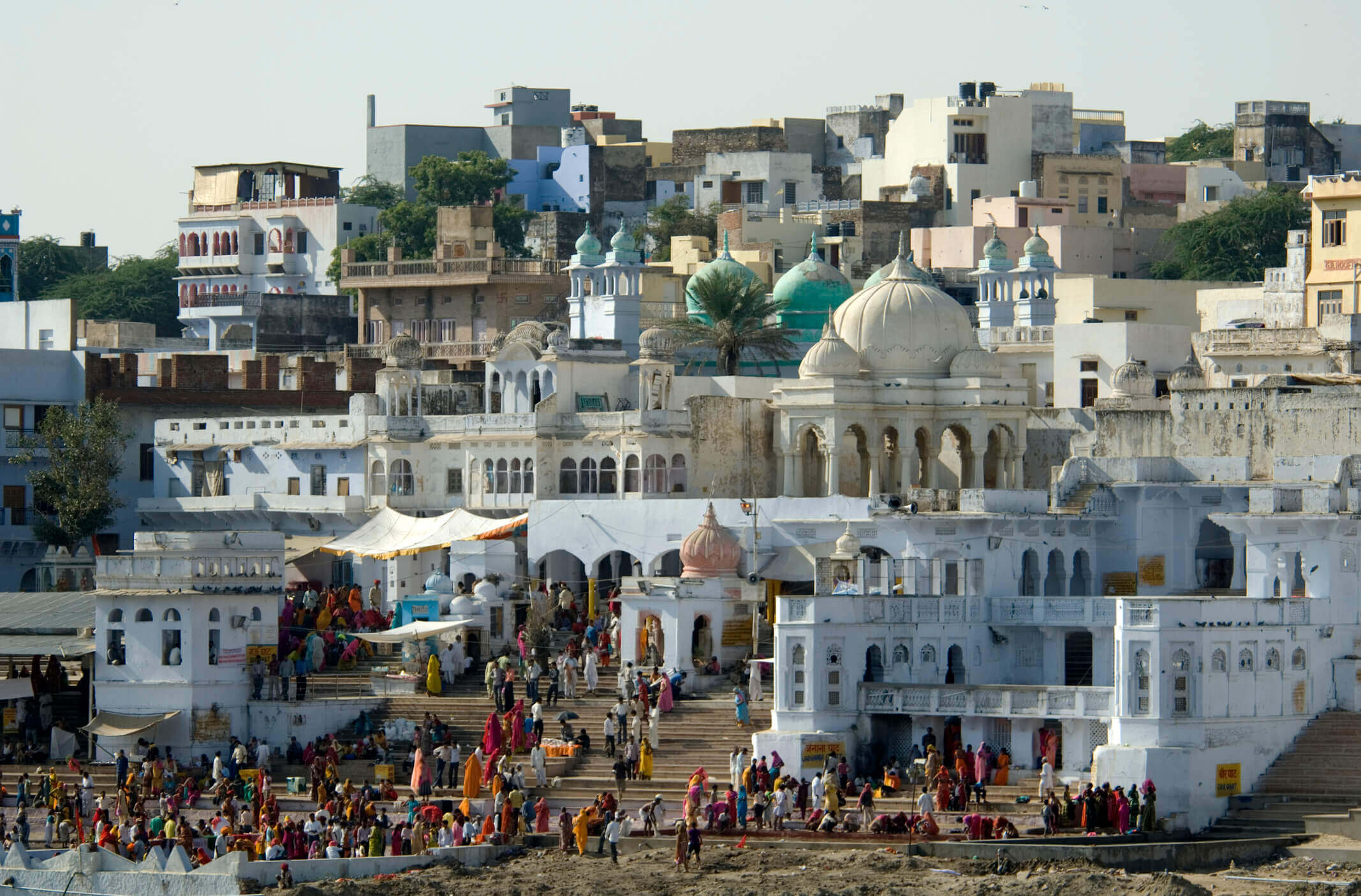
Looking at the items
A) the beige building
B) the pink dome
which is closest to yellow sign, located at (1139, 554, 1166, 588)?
the pink dome

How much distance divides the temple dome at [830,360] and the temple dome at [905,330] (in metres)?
0.49

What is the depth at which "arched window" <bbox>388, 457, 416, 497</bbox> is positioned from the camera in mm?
57219

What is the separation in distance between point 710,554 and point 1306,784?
10547mm

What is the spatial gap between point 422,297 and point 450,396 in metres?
15.4

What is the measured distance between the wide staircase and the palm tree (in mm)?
20575

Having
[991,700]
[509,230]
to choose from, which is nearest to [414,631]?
[991,700]

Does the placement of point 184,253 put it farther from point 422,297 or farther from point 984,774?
point 984,774

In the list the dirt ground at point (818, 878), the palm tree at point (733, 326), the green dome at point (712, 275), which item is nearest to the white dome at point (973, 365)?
the palm tree at point (733, 326)

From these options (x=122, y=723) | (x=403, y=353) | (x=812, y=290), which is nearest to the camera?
(x=122, y=723)

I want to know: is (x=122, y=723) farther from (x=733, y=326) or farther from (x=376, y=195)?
(x=376, y=195)

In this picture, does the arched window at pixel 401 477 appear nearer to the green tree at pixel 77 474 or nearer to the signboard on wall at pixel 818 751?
the green tree at pixel 77 474

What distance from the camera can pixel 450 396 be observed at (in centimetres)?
5878

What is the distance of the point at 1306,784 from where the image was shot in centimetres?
4125

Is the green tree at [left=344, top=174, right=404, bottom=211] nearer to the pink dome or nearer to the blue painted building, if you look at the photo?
the blue painted building
